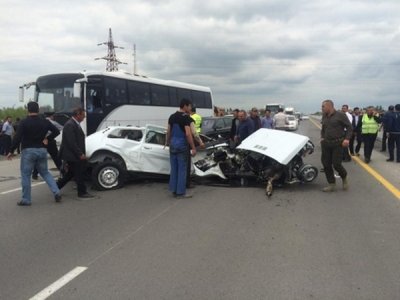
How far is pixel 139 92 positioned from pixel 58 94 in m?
3.92

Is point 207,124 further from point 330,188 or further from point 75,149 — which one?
point 75,149

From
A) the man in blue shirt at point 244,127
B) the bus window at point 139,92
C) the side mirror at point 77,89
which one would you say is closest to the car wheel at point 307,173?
the man in blue shirt at point 244,127

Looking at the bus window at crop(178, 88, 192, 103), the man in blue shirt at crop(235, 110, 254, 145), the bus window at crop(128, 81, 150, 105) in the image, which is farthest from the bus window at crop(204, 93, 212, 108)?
the man in blue shirt at crop(235, 110, 254, 145)

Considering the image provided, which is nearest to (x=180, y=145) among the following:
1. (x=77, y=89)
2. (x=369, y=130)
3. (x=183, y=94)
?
(x=369, y=130)

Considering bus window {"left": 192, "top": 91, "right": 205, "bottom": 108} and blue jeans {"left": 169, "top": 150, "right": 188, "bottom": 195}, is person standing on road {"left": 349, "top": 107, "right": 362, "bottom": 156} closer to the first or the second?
blue jeans {"left": 169, "top": 150, "right": 188, "bottom": 195}

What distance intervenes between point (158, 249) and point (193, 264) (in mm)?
697

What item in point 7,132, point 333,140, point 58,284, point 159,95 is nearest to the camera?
point 58,284

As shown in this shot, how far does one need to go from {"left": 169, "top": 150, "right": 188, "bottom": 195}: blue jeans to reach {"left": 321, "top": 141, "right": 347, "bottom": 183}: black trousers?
2876 millimetres

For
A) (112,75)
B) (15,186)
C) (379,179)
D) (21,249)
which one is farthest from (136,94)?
(21,249)

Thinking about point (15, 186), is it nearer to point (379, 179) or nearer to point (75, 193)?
point (75, 193)

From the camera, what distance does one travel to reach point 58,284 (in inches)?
174

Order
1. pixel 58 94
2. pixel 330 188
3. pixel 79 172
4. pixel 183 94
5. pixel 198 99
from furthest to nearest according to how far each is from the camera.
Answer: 1. pixel 198 99
2. pixel 183 94
3. pixel 58 94
4. pixel 330 188
5. pixel 79 172

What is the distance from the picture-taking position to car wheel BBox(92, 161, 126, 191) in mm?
9648

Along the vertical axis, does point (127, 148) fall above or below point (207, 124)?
below
